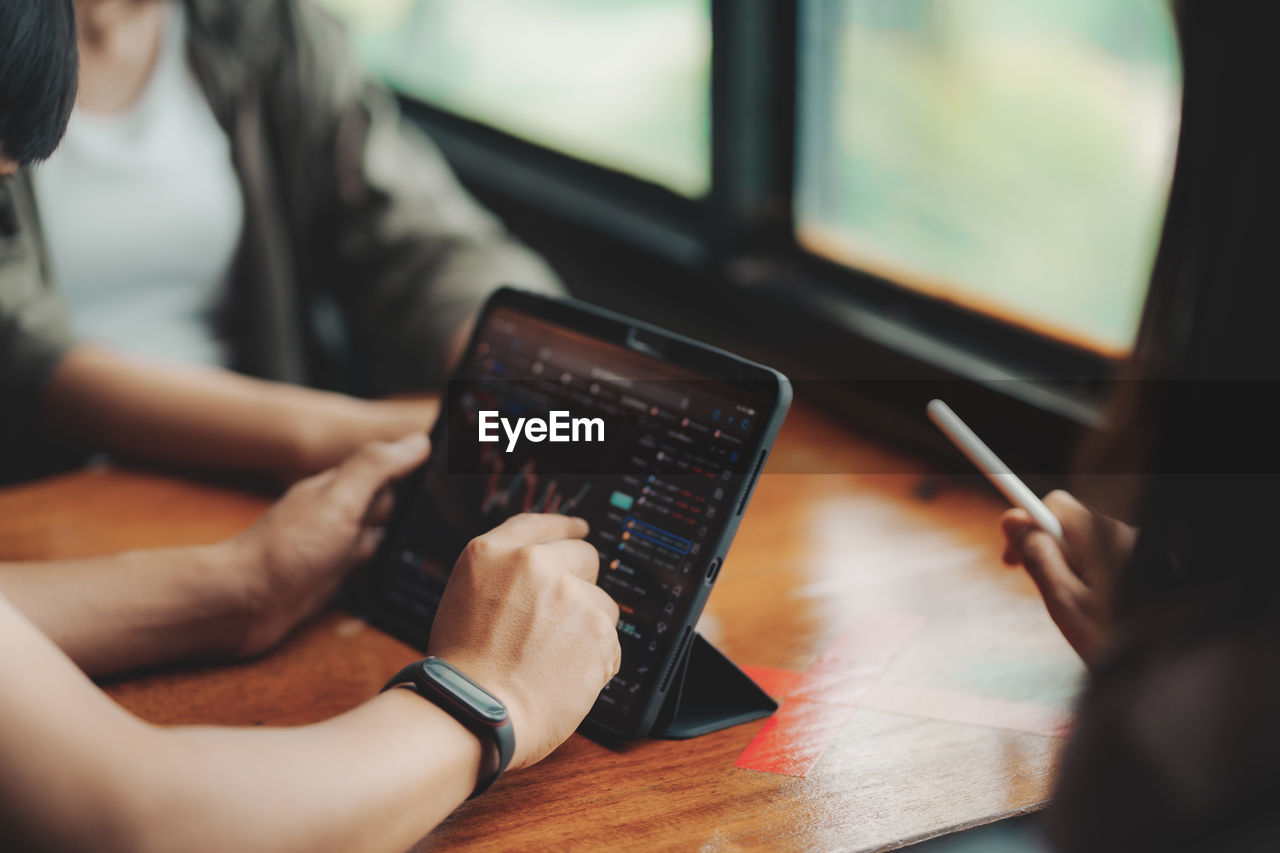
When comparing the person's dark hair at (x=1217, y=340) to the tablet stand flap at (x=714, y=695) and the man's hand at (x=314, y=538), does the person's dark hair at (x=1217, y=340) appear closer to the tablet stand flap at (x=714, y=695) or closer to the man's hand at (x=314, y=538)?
the tablet stand flap at (x=714, y=695)

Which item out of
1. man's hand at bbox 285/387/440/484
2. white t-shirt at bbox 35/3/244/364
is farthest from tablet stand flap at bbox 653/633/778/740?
white t-shirt at bbox 35/3/244/364

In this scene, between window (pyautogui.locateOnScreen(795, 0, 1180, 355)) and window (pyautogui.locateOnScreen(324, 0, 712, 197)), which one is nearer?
window (pyautogui.locateOnScreen(795, 0, 1180, 355))

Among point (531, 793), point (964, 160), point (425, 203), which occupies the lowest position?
point (531, 793)

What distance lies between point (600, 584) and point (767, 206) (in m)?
0.82

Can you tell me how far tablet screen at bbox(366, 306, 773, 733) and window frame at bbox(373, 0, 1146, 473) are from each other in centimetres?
42

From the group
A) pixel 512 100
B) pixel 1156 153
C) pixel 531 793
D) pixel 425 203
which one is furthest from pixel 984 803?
pixel 512 100

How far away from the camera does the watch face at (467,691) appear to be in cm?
56

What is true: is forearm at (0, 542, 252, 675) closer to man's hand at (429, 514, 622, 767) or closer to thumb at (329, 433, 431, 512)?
thumb at (329, 433, 431, 512)

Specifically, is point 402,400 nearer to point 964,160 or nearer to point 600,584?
point 600,584

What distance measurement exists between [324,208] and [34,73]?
76 centimetres

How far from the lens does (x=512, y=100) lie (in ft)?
6.63

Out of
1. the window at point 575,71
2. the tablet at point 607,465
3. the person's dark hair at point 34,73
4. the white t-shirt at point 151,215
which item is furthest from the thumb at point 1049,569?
the white t-shirt at point 151,215

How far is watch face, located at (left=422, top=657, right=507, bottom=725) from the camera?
0.56 m

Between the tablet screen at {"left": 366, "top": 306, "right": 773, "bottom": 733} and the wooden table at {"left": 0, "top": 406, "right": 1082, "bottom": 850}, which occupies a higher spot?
the tablet screen at {"left": 366, "top": 306, "right": 773, "bottom": 733}
